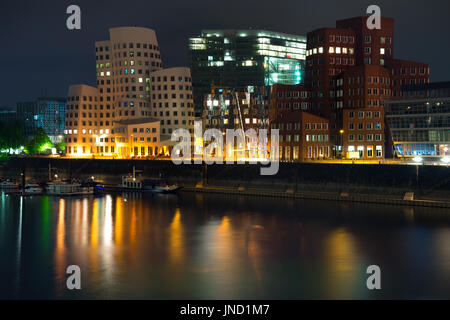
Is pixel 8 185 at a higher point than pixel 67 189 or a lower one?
A: higher

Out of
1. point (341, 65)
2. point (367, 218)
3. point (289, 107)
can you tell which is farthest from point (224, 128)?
point (367, 218)

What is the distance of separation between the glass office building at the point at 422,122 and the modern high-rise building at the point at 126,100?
195 feet

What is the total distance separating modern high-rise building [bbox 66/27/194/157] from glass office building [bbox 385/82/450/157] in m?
59.3

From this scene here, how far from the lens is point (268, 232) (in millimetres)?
59781

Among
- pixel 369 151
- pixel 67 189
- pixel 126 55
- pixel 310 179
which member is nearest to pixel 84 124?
pixel 126 55

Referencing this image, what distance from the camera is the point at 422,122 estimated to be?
3848 inches

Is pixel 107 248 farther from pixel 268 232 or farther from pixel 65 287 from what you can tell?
pixel 268 232

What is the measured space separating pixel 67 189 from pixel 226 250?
53001 mm

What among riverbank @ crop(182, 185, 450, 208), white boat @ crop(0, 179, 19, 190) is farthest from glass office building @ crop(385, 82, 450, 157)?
white boat @ crop(0, 179, 19, 190)

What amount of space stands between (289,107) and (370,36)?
73.4 feet

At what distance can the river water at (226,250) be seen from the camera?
130ft

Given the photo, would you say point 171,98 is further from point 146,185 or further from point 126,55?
point 146,185

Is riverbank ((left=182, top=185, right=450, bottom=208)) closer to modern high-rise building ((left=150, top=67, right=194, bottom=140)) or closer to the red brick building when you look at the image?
the red brick building

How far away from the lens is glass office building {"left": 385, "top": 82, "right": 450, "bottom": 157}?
314ft
